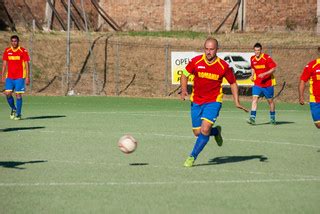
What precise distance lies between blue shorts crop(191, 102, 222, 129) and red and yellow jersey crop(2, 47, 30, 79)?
31.8ft

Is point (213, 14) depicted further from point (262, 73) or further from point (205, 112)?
point (205, 112)

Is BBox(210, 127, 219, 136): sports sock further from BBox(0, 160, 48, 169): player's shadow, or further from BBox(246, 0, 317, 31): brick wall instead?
BBox(246, 0, 317, 31): brick wall

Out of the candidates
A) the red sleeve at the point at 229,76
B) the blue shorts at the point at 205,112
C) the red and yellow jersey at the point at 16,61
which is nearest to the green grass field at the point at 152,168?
the blue shorts at the point at 205,112

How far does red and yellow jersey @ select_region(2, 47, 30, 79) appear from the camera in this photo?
22.9 metres

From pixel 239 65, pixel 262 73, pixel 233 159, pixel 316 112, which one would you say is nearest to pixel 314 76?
pixel 316 112

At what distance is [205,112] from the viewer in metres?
13.9

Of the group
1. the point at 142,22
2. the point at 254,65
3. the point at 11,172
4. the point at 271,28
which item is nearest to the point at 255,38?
the point at 271,28

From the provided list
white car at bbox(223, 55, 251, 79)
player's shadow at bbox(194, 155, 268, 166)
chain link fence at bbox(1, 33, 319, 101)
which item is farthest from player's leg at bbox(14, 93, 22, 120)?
white car at bbox(223, 55, 251, 79)

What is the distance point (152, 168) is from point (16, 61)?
10360mm

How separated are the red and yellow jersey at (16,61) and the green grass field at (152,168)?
4.06 ft

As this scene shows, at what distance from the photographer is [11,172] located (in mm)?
12766

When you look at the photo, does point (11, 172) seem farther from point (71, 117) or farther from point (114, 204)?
point (71, 117)

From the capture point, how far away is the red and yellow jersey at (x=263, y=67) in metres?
23.1

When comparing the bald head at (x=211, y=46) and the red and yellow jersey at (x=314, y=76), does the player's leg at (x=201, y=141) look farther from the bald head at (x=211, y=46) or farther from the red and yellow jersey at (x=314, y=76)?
the red and yellow jersey at (x=314, y=76)
